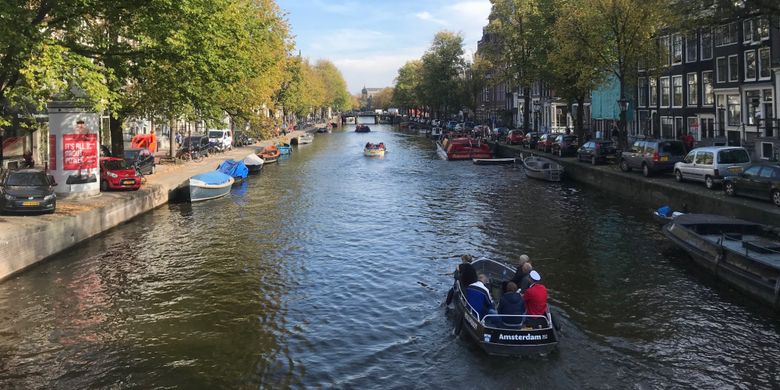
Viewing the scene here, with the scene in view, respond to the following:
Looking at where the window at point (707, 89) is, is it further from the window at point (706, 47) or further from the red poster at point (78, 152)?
the red poster at point (78, 152)

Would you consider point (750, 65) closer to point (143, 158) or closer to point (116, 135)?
point (116, 135)

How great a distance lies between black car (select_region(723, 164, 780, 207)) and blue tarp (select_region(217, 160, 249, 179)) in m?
33.1

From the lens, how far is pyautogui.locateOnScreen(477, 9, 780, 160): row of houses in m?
41.2

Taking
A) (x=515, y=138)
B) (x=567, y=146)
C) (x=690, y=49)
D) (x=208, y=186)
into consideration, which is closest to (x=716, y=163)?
(x=567, y=146)

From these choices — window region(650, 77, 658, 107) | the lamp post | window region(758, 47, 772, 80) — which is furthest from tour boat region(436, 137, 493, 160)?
window region(758, 47, 772, 80)

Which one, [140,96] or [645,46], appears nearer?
[140,96]

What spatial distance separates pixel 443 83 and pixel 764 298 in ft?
343

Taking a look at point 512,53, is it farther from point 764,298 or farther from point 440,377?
point 440,377

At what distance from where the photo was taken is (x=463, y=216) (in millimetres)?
32406

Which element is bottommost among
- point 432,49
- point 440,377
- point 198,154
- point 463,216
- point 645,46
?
point 440,377

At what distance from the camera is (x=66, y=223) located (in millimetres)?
23781

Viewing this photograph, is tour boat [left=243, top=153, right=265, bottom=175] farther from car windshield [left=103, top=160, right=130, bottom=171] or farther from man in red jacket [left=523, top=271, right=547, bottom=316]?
man in red jacket [left=523, top=271, right=547, bottom=316]

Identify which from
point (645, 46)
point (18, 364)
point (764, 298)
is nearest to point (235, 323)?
point (18, 364)

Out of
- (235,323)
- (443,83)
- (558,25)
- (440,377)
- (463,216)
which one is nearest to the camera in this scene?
(440,377)
